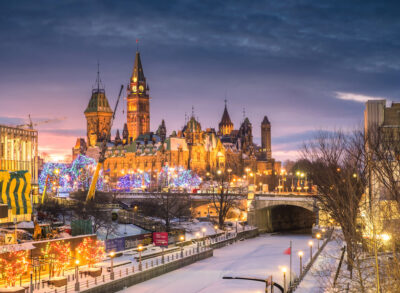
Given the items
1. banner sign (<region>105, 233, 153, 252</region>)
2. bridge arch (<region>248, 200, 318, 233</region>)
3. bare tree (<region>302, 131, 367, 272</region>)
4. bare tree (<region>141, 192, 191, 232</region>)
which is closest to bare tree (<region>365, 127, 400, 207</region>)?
bare tree (<region>302, 131, 367, 272</region>)

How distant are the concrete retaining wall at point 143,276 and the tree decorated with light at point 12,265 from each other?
456cm

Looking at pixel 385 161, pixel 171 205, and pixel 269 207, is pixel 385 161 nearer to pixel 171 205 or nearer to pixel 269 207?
pixel 171 205

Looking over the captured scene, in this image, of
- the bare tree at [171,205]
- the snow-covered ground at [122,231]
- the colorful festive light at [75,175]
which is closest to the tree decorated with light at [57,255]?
the snow-covered ground at [122,231]

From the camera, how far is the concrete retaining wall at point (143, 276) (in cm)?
3938

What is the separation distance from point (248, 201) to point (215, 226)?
9.13 metres

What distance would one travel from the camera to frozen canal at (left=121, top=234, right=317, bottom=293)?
4341 cm

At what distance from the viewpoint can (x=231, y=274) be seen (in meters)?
49.5

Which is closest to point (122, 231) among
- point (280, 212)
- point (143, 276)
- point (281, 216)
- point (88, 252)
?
point (143, 276)

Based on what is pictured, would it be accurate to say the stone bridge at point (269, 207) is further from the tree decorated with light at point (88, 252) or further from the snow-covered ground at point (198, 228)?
the tree decorated with light at point (88, 252)

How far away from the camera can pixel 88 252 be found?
4416 centimetres

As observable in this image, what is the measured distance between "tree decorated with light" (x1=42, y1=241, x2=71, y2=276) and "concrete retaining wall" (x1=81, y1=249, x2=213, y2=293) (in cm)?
365

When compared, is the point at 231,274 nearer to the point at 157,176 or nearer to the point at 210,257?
the point at 210,257

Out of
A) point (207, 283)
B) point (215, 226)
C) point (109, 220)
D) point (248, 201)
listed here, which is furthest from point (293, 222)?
point (207, 283)

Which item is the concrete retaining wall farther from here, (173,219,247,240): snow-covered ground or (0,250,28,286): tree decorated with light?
(173,219,247,240): snow-covered ground
